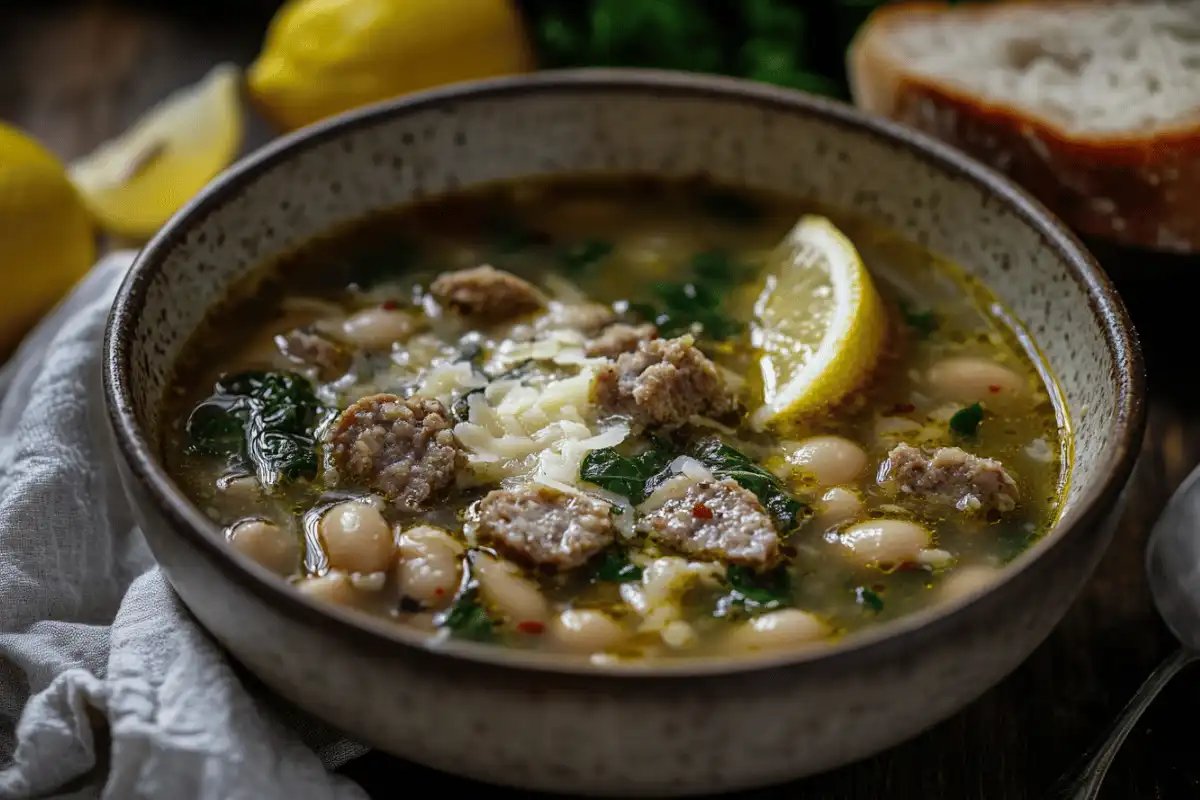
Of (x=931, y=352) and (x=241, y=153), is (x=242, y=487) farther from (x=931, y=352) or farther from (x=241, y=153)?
(x=241, y=153)

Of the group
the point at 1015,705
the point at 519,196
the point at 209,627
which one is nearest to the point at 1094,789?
the point at 1015,705

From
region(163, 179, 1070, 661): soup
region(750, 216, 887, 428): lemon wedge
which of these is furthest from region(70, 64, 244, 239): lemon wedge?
region(750, 216, 887, 428): lemon wedge

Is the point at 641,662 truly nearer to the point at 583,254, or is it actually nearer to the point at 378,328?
the point at 378,328

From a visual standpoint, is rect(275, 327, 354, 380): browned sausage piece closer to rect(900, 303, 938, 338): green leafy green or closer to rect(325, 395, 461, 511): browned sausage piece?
rect(325, 395, 461, 511): browned sausage piece

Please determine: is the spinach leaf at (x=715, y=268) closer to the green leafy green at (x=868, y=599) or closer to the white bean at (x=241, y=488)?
the green leafy green at (x=868, y=599)

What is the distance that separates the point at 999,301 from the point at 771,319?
51cm

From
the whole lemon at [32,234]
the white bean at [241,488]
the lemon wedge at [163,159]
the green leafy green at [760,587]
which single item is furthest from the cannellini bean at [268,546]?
the lemon wedge at [163,159]

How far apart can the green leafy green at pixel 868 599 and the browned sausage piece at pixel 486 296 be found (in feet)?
3.41

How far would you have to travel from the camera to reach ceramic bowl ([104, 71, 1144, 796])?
6.00 feet

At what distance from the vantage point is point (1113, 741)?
233cm

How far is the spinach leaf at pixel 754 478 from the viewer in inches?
96.3

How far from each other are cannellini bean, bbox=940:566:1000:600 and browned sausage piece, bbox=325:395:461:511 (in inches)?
35.6

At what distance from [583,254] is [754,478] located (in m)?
0.91

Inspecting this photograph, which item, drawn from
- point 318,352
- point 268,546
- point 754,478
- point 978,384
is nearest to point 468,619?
point 268,546
